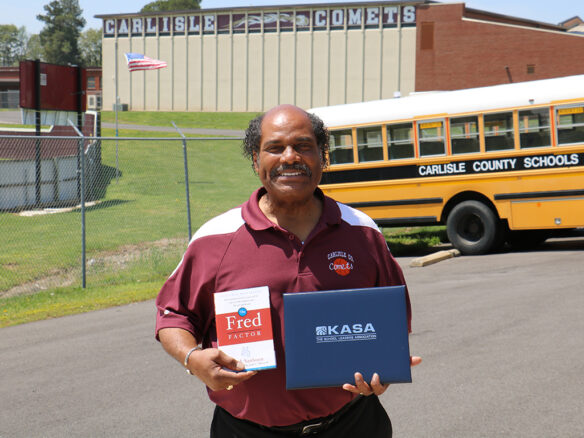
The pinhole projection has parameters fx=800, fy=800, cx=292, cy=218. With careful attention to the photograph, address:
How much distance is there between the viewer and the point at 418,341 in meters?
7.71

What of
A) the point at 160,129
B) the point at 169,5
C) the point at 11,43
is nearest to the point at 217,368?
the point at 160,129

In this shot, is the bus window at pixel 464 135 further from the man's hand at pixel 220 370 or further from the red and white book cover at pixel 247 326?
the man's hand at pixel 220 370

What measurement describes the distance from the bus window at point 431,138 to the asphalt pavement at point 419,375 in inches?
191

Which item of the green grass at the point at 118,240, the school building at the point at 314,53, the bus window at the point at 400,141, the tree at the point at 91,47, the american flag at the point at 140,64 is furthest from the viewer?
the tree at the point at 91,47

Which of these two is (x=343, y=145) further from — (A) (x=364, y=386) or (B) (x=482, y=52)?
(B) (x=482, y=52)

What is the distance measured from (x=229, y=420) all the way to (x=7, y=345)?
6081mm

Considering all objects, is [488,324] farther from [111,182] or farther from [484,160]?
[111,182]

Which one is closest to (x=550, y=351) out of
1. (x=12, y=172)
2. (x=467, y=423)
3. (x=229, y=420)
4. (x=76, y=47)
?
(x=467, y=423)

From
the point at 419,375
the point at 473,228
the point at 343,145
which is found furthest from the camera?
the point at 343,145

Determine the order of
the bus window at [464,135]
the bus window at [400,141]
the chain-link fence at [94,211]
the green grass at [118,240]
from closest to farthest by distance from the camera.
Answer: the green grass at [118,240] < the chain-link fence at [94,211] < the bus window at [464,135] < the bus window at [400,141]

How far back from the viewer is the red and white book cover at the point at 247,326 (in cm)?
248

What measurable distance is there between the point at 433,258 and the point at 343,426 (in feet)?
36.5

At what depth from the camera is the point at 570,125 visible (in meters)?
13.6

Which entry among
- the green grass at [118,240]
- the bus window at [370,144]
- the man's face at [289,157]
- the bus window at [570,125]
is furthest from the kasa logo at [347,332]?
the bus window at [370,144]
